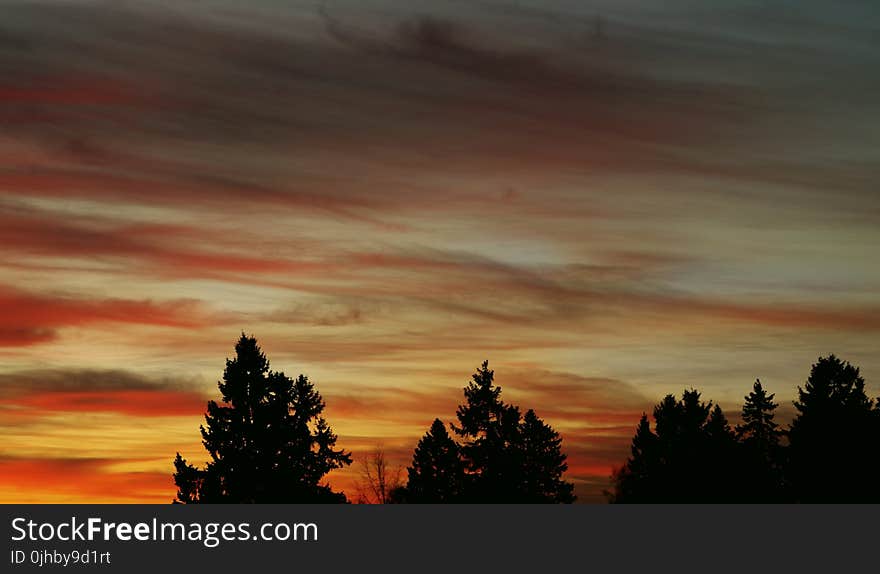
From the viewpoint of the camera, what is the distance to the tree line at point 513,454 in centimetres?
7912

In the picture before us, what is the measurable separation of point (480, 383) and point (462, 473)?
8.52 m

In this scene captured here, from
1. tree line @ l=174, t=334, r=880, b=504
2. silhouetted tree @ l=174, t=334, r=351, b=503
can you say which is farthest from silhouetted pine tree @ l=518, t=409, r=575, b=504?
silhouetted tree @ l=174, t=334, r=351, b=503

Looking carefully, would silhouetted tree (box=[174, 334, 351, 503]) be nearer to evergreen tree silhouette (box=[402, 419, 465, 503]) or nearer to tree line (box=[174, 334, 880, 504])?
tree line (box=[174, 334, 880, 504])

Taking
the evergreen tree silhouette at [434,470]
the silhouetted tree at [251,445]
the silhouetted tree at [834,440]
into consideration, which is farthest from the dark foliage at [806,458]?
the silhouetted tree at [251,445]

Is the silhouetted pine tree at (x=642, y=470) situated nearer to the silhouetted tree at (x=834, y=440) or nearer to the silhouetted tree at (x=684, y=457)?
the silhouetted tree at (x=684, y=457)

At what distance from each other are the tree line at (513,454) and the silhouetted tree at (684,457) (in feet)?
0.49

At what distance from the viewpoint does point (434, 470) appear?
12162 cm

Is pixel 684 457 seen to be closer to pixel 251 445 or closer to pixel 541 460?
pixel 541 460

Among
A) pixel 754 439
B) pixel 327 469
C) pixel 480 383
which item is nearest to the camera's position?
pixel 327 469

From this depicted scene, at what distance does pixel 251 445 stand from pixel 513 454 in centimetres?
2983

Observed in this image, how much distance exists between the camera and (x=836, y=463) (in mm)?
97750

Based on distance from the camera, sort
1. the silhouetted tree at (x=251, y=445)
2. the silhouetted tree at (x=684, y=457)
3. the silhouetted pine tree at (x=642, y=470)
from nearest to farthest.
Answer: the silhouetted tree at (x=251, y=445) < the silhouetted tree at (x=684, y=457) < the silhouetted pine tree at (x=642, y=470)
